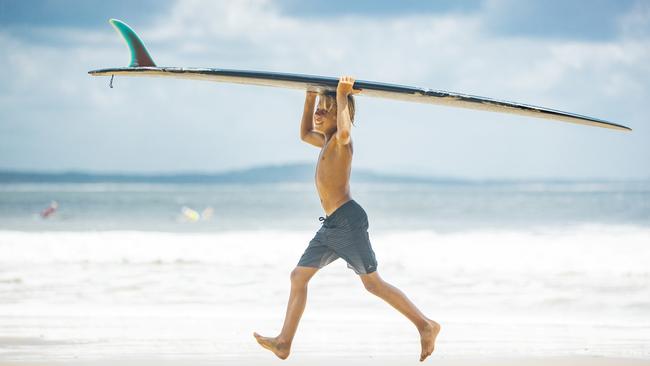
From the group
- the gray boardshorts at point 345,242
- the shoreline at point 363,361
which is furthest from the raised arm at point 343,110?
the shoreline at point 363,361

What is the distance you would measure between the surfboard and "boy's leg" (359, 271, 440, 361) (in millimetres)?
926

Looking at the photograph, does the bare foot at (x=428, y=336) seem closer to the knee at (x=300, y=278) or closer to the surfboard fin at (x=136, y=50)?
the knee at (x=300, y=278)

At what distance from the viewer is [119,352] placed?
14.9 ft

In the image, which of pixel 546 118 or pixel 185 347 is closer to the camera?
pixel 546 118

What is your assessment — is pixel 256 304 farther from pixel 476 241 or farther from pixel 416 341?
pixel 476 241

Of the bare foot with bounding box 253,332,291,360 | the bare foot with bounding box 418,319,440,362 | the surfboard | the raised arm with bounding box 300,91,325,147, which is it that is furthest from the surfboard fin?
the bare foot with bounding box 418,319,440,362

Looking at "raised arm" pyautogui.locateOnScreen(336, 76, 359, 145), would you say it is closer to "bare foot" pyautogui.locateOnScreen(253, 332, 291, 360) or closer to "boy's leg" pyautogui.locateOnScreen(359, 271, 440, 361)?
"boy's leg" pyautogui.locateOnScreen(359, 271, 440, 361)

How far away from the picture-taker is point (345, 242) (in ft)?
12.3

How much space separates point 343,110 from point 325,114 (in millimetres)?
292

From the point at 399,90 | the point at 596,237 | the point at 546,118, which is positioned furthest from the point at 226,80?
the point at 596,237

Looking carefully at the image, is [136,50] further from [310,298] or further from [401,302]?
[310,298]

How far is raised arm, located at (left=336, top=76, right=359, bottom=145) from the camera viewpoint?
3623 millimetres

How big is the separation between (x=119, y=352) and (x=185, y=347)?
40cm

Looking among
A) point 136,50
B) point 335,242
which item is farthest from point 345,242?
point 136,50
